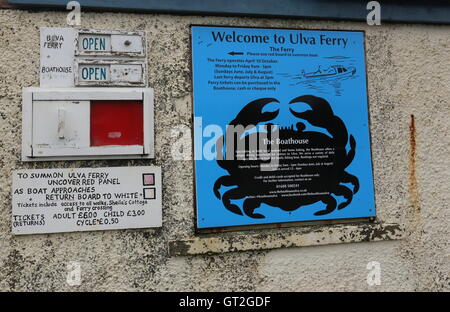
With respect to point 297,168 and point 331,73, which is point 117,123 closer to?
point 297,168

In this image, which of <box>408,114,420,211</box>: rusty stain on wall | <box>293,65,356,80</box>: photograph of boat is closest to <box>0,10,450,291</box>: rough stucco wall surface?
<box>408,114,420,211</box>: rusty stain on wall

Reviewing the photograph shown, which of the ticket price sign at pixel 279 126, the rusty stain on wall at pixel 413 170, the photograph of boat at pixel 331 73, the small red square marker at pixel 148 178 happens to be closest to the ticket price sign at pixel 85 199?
the small red square marker at pixel 148 178

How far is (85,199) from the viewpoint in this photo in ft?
6.10

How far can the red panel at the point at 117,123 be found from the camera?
1.88 metres

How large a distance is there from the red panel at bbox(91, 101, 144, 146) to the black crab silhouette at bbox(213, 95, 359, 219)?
423 mm

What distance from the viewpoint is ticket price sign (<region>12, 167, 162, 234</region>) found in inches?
Answer: 71.4

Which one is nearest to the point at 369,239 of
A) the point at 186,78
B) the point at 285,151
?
the point at 285,151

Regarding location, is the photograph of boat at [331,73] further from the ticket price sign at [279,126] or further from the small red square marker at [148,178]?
the small red square marker at [148,178]

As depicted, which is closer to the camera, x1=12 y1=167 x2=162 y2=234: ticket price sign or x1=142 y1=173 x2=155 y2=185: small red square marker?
x1=12 y1=167 x2=162 y2=234: ticket price sign

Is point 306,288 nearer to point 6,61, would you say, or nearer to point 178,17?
point 178,17

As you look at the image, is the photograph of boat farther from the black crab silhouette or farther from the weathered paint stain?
the weathered paint stain

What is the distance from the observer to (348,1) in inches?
85.0

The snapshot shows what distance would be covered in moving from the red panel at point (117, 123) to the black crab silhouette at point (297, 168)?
42 cm
